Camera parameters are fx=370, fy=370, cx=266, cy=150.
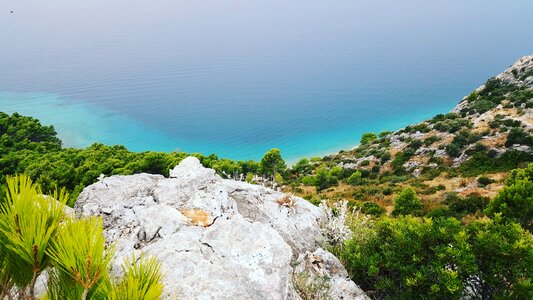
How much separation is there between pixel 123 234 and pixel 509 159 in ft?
118

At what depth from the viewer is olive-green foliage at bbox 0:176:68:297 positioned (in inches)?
116

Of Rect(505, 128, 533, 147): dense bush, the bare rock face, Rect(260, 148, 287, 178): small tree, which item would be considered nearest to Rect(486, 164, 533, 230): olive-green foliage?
the bare rock face

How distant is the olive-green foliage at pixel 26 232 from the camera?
2.96 m

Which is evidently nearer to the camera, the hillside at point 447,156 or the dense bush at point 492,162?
the hillside at point 447,156

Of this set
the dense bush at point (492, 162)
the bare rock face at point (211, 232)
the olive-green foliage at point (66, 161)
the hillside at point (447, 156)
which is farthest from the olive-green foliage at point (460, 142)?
the bare rock face at point (211, 232)

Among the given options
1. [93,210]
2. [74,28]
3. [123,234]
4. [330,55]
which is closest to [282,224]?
[123,234]

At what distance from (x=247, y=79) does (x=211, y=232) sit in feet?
341

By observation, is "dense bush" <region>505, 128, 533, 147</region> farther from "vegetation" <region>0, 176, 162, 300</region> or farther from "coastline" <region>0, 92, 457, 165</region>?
"vegetation" <region>0, 176, 162, 300</region>

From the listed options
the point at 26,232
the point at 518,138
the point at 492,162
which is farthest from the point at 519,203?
the point at 518,138

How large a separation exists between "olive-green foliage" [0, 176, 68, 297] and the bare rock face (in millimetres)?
888

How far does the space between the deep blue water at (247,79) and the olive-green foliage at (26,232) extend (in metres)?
64.4

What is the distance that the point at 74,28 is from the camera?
591 feet

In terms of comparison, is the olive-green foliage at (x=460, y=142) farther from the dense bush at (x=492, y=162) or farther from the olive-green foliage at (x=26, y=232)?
the olive-green foliage at (x=26, y=232)

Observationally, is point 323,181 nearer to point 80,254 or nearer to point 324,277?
point 324,277
